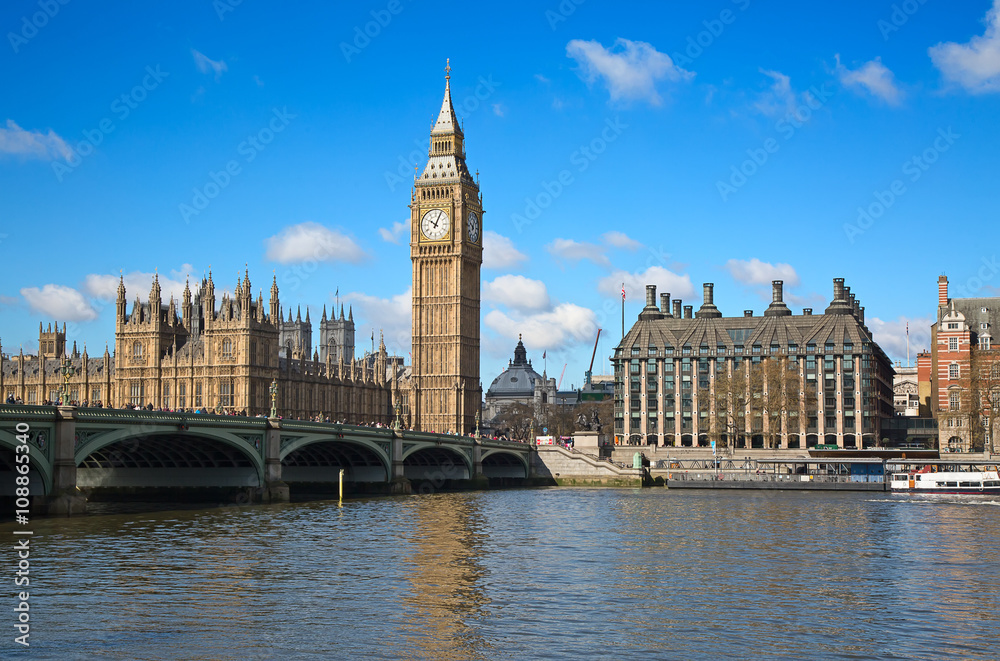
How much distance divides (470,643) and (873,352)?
12611cm

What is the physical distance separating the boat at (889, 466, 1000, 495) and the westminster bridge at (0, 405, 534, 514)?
37893mm

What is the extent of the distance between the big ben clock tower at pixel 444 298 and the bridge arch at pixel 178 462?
253 feet

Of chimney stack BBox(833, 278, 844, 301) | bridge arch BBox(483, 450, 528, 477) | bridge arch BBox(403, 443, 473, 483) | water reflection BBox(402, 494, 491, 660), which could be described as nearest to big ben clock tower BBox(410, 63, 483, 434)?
bridge arch BBox(483, 450, 528, 477)

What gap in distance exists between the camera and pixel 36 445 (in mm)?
55344

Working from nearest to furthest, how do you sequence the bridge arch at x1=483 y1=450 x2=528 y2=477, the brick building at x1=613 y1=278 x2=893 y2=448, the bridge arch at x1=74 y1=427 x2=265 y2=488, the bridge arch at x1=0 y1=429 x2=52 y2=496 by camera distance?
the bridge arch at x1=0 y1=429 x2=52 y2=496
the bridge arch at x1=74 y1=427 x2=265 y2=488
the bridge arch at x1=483 y1=450 x2=528 y2=477
the brick building at x1=613 y1=278 x2=893 y2=448

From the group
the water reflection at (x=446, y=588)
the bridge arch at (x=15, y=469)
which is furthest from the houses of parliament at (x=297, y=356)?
the water reflection at (x=446, y=588)

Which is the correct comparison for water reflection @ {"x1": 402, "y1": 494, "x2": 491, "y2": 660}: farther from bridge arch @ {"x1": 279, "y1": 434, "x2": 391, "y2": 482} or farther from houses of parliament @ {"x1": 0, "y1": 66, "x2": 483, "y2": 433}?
houses of parliament @ {"x1": 0, "y1": 66, "x2": 483, "y2": 433}

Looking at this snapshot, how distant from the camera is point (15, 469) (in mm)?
60000

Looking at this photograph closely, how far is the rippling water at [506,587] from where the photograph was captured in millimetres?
28375

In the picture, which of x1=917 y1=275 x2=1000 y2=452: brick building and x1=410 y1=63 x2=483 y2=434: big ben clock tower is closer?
x1=917 y1=275 x2=1000 y2=452: brick building

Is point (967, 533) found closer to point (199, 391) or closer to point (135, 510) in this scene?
point (135, 510)

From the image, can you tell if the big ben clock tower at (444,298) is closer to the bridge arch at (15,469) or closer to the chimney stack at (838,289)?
the chimney stack at (838,289)

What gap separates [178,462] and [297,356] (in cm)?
6557

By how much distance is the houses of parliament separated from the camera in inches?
4975
